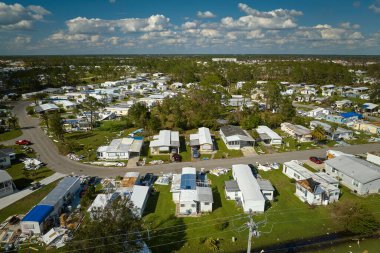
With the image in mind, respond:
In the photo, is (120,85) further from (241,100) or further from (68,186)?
(68,186)

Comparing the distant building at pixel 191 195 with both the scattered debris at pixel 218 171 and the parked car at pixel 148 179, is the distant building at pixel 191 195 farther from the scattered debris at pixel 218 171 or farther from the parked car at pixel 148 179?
the scattered debris at pixel 218 171

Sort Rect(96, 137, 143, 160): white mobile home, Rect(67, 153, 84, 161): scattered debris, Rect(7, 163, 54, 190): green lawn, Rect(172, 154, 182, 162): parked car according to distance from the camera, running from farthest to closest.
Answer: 1. Rect(96, 137, 143, 160): white mobile home
2. Rect(67, 153, 84, 161): scattered debris
3. Rect(172, 154, 182, 162): parked car
4. Rect(7, 163, 54, 190): green lawn

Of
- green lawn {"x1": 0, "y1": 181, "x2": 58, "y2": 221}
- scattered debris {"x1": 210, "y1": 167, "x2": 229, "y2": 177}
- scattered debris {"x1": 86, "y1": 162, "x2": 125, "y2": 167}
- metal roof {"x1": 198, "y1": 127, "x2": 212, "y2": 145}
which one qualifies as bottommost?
green lawn {"x1": 0, "y1": 181, "x2": 58, "y2": 221}

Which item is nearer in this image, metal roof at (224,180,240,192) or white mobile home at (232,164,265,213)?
white mobile home at (232,164,265,213)

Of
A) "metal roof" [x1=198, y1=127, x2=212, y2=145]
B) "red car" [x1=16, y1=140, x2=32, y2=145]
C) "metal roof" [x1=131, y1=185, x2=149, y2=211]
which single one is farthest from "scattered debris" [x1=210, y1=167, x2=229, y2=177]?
"red car" [x1=16, y1=140, x2=32, y2=145]

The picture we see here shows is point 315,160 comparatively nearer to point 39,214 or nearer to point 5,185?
point 39,214

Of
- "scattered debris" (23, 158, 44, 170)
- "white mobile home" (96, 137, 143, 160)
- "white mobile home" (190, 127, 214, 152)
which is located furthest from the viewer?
"white mobile home" (190, 127, 214, 152)

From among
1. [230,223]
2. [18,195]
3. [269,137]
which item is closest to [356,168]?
[269,137]

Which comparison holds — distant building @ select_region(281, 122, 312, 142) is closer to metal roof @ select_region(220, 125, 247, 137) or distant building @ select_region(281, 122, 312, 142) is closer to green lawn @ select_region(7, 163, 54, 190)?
metal roof @ select_region(220, 125, 247, 137)

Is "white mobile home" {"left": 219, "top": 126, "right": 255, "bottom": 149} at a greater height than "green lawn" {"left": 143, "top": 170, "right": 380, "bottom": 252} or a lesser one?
greater
